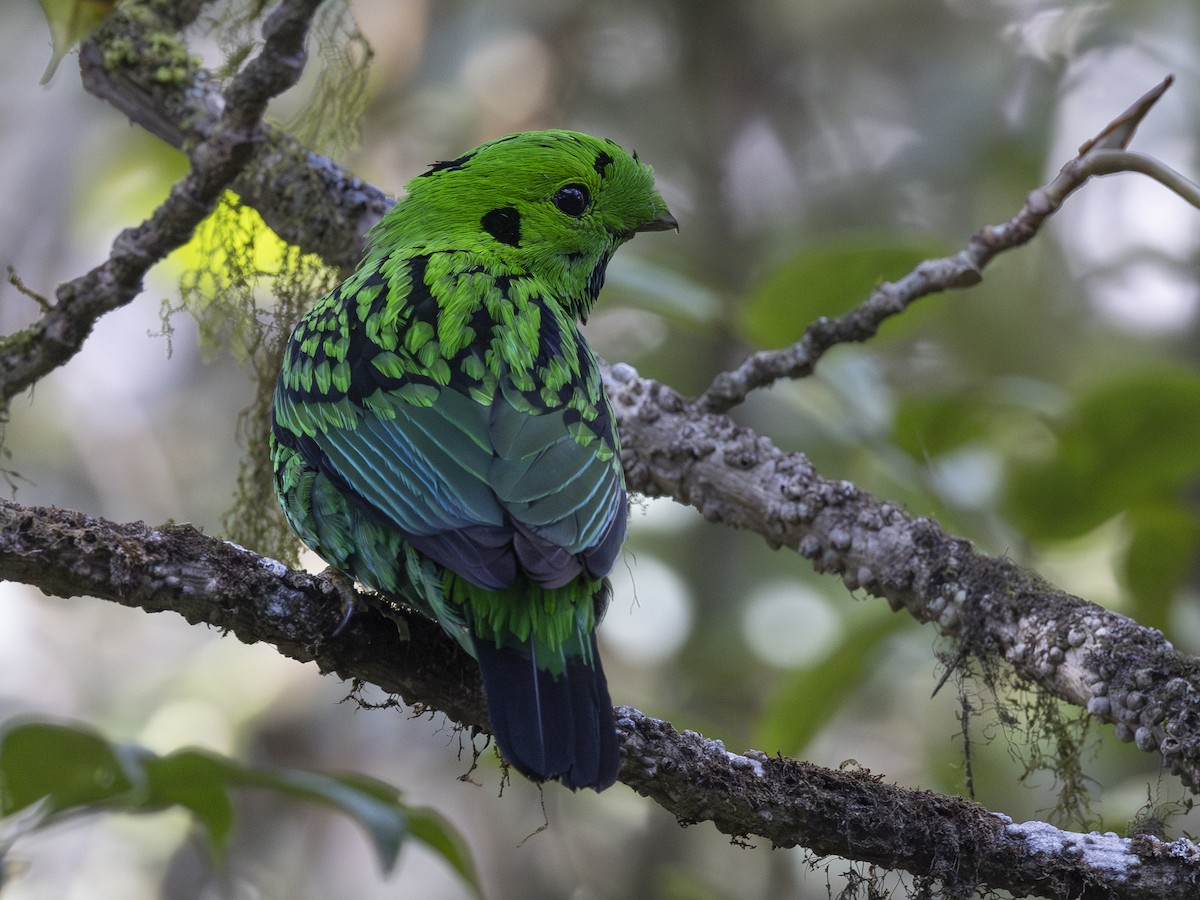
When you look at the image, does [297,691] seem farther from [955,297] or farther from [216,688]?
[955,297]

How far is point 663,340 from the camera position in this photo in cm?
638

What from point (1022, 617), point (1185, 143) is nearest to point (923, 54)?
point (1185, 143)

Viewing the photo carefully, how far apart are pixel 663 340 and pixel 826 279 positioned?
2.66 meters

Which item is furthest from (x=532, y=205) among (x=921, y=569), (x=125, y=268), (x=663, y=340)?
(x=663, y=340)

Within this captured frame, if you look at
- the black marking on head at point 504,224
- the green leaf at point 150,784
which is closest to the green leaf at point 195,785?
the green leaf at point 150,784

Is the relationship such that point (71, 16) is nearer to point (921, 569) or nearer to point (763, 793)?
point (763, 793)

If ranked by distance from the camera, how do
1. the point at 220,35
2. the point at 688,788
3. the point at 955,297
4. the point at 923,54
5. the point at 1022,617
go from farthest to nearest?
1. the point at 923,54
2. the point at 955,297
3. the point at 220,35
4. the point at 1022,617
5. the point at 688,788

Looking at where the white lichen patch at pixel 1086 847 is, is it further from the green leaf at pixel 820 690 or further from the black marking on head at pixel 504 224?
the black marking on head at pixel 504 224

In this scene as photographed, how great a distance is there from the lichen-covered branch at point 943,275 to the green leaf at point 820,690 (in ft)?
2.98

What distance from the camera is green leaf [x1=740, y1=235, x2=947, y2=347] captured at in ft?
12.0

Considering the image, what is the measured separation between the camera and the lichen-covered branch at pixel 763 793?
2.38 meters

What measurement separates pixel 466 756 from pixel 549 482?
3473mm

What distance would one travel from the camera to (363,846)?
6605 mm

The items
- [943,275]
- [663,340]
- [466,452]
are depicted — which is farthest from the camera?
[663,340]
